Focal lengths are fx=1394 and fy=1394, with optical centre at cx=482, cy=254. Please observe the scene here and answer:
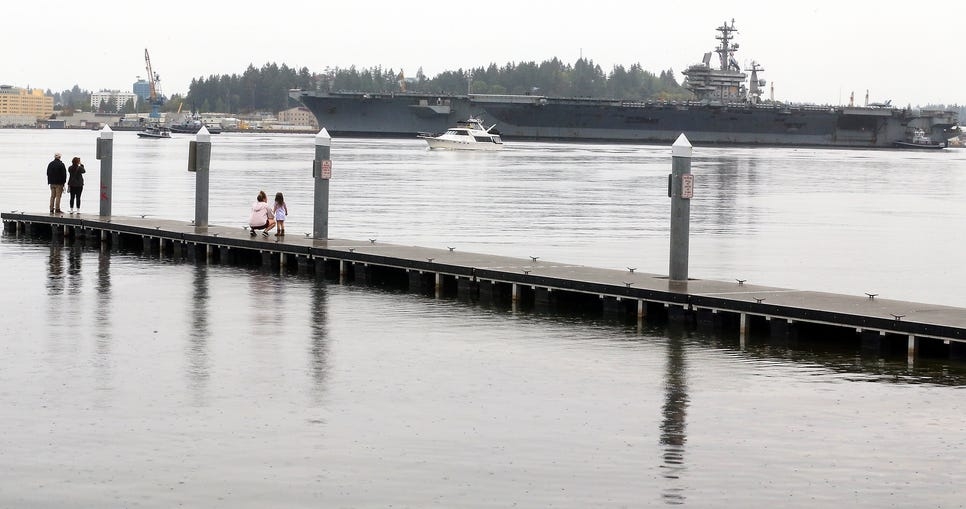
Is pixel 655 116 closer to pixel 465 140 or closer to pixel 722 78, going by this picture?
pixel 722 78

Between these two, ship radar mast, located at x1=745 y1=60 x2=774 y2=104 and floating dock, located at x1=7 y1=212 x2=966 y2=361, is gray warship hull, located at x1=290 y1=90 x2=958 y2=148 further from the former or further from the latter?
floating dock, located at x1=7 y1=212 x2=966 y2=361

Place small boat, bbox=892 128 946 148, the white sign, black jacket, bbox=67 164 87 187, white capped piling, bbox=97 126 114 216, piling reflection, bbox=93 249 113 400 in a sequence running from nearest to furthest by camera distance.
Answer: piling reflection, bbox=93 249 113 400, the white sign, white capped piling, bbox=97 126 114 216, black jacket, bbox=67 164 87 187, small boat, bbox=892 128 946 148

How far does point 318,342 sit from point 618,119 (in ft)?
440

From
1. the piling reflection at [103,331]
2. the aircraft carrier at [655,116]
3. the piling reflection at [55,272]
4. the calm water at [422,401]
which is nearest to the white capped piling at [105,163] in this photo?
the piling reflection at [55,272]

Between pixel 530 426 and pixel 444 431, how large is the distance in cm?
82

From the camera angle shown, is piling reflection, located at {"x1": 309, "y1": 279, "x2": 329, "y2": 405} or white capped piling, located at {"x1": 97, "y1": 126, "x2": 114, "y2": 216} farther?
white capped piling, located at {"x1": 97, "y1": 126, "x2": 114, "y2": 216}

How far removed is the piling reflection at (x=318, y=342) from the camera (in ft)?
48.0

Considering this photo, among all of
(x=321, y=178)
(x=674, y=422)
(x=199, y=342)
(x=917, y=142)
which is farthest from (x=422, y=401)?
(x=917, y=142)

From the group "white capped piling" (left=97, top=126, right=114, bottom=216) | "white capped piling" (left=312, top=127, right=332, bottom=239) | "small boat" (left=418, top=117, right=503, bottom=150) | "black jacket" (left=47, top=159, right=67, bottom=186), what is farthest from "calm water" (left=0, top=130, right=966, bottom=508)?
"small boat" (left=418, top=117, right=503, bottom=150)

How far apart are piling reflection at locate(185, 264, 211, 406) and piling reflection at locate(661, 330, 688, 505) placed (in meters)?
4.49

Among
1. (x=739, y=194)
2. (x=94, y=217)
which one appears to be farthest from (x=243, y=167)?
(x=94, y=217)

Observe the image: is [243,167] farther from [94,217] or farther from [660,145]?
[660,145]

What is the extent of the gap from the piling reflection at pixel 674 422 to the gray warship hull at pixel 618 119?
127 meters

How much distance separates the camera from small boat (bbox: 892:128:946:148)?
15950 cm
